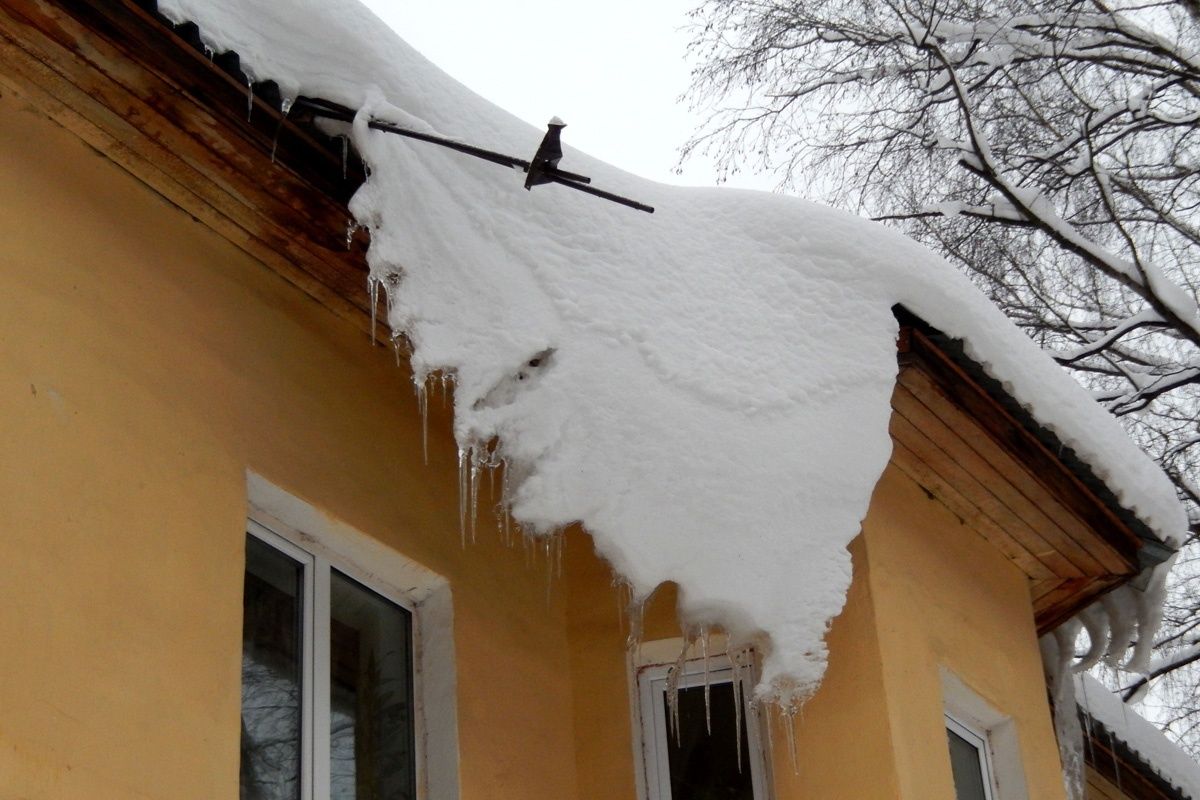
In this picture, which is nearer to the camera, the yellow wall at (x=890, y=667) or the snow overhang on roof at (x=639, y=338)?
the snow overhang on roof at (x=639, y=338)

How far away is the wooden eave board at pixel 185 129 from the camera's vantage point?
10.9 feet

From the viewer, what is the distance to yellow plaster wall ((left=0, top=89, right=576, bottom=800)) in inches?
120

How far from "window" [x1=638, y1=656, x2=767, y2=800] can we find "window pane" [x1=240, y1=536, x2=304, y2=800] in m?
1.19

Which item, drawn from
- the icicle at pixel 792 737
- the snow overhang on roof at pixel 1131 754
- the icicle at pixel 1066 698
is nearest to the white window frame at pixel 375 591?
the icicle at pixel 792 737

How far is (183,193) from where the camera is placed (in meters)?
3.83

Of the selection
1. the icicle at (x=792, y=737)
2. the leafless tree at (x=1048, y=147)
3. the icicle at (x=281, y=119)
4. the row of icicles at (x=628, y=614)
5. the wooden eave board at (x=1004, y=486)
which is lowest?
the icicle at (x=792, y=737)

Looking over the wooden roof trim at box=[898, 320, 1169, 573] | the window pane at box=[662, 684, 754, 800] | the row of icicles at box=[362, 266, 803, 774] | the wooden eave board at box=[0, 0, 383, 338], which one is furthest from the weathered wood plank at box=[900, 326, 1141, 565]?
the wooden eave board at box=[0, 0, 383, 338]

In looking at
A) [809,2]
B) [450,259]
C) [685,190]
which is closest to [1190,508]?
[809,2]

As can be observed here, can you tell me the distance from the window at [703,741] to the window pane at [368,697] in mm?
798

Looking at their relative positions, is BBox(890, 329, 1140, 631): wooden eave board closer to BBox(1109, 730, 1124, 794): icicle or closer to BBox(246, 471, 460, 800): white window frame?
BBox(1109, 730, 1124, 794): icicle

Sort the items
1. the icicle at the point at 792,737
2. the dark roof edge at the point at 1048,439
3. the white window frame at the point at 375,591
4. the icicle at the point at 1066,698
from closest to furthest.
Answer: the white window frame at the point at 375,591 < the icicle at the point at 792,737 < the dark roof edge at the point at 1048,439 < the icicle at the point at 1066,698

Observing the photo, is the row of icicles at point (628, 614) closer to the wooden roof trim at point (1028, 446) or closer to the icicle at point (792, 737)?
the icicle at point (792, 737)

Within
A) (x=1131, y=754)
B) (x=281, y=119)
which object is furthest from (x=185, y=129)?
(x=1131, y=754)

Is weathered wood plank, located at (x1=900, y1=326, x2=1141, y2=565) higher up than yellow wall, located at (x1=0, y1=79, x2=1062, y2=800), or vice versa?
weathered wood plank, located at (x1=900, y1=326, x2=1141, y2=565)
